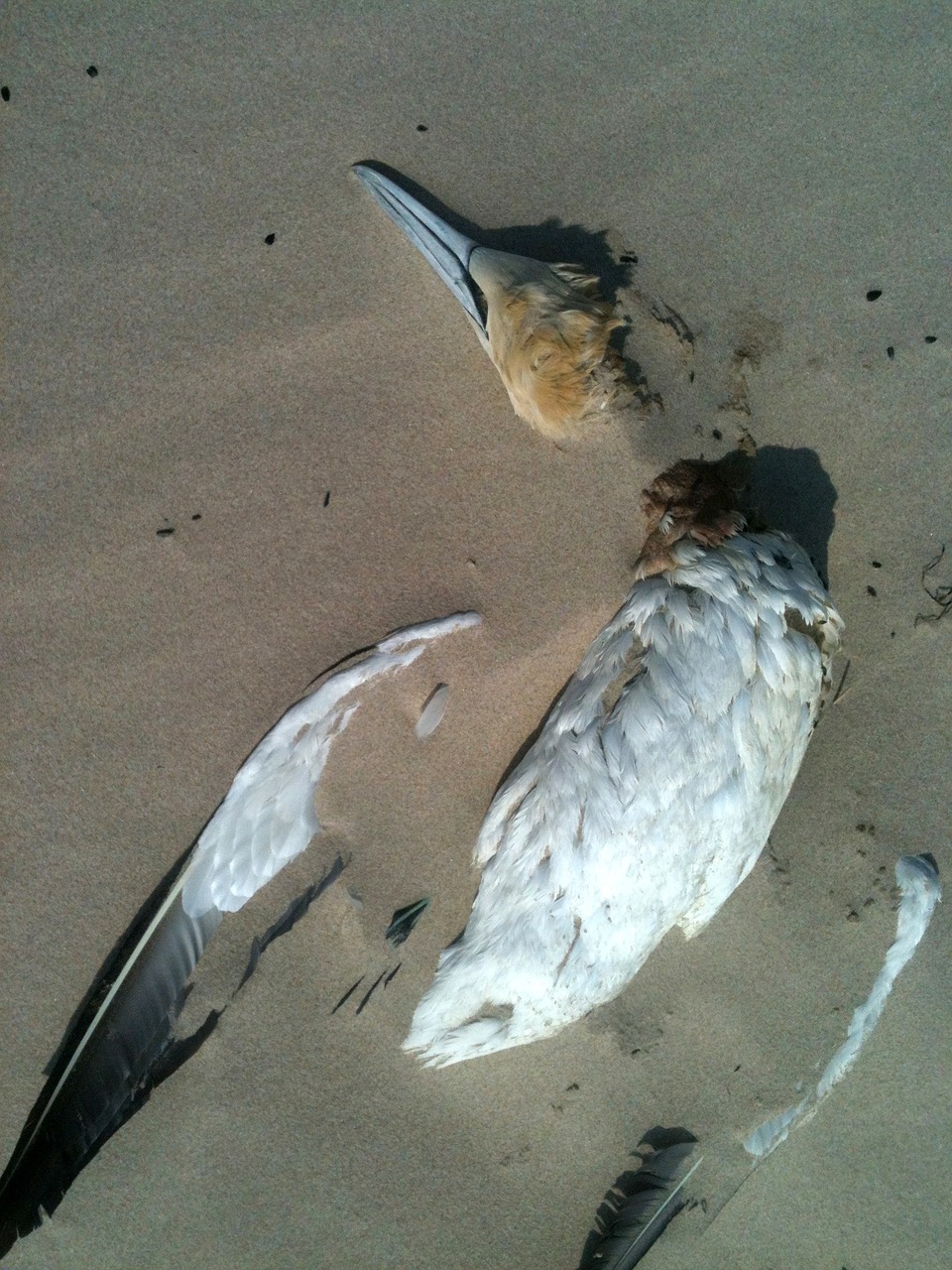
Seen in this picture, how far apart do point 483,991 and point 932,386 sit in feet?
6.85

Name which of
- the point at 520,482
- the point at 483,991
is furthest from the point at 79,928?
the point at 520,482

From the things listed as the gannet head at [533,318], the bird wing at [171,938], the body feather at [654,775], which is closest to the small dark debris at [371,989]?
the body feather at [654,775]

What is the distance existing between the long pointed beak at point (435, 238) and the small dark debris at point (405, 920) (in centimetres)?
154

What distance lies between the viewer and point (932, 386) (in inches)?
81.0

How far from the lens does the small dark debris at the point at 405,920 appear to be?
77.5 inches

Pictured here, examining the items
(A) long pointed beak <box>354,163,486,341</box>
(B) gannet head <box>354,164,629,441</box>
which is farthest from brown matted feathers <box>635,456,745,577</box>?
(A) long pointed beak <box>354,163,486,341</box>

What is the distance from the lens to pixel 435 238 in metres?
1.89

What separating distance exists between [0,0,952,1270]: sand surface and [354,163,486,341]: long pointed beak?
6 cm

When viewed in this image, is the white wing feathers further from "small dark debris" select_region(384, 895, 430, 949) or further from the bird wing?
"small dark debris" select_region(384, 895, 430, 949)

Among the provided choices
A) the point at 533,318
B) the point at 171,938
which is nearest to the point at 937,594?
the point at 533,318

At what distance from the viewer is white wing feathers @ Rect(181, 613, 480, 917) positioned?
1.93 metres

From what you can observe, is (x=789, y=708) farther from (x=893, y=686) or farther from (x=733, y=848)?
(x=893, y=686)

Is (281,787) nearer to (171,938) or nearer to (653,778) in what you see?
(171,938)

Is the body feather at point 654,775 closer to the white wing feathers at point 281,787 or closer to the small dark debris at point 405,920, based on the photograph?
the small dark debris at point 405,920
